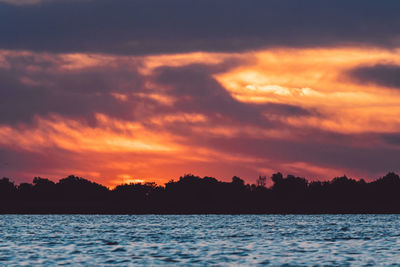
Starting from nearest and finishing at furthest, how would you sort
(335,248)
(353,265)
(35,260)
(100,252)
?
1. (353,265)
2. (35,260)
3. (100,252)
4. (335,248)

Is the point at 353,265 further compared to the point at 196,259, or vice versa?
the point at 196,259

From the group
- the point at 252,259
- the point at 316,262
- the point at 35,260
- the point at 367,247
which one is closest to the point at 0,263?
the point at 35,260

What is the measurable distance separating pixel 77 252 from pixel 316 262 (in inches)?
1025

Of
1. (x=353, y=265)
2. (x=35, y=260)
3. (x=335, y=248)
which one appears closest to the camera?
(x=353, y=265)

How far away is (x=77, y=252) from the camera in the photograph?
74.2m

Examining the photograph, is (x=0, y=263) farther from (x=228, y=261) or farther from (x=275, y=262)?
(x=275, y=262)

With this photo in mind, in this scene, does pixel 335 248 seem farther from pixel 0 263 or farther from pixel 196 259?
pixel 0 263

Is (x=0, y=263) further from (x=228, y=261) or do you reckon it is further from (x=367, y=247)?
(x=367, y=247)

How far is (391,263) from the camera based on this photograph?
61312 millimetres

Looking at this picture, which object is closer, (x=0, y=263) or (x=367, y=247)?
(x=0, y=263)

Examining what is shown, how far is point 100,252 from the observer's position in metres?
74.1

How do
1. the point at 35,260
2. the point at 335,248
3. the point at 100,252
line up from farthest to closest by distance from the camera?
the point at 335,248, the point at 100,252, the point at 35,260

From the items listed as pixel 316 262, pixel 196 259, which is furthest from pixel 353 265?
pixel 196 259

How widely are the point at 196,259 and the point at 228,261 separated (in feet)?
10.8
